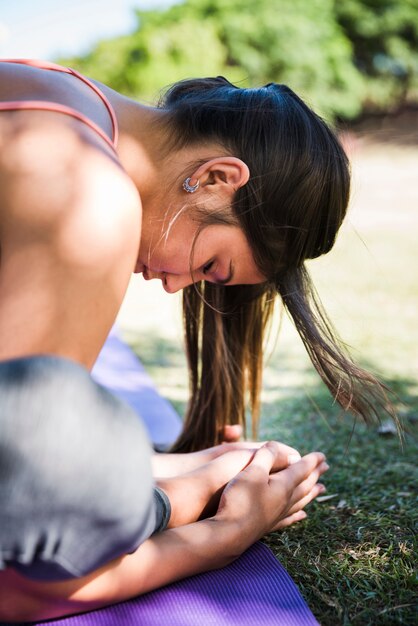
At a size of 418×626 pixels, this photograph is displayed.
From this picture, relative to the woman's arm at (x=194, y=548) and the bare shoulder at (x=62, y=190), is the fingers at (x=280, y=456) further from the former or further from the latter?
the bare shoulder at (x=62, y=190)

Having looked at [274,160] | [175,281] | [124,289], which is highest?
[274,160]

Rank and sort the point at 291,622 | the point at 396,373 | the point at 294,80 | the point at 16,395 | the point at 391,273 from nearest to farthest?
the point at 16,395
the point at 291,622
the point at 396,373
the point at 391,273
the point at 294,80

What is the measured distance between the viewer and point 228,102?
177 cm

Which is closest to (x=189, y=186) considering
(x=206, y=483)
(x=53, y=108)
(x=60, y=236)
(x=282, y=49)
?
(x=53, y=108)

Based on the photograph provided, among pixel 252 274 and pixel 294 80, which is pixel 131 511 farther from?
pixel 294 80

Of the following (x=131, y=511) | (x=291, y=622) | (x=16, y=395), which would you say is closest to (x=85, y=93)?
(x=16, y=395)

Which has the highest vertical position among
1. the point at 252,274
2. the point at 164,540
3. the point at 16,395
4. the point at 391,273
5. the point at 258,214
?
the point at 391,273

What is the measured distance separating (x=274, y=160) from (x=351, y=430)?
1244 mm

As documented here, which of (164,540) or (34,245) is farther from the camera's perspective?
(164,540)

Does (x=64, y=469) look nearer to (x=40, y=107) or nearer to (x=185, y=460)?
(x=40, y=107)

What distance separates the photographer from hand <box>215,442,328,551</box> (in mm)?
1629

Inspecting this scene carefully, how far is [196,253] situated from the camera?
5.79 ft

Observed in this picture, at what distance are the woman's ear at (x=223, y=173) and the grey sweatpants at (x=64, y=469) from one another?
2.29ft

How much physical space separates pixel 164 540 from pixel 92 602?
0.20 metres
